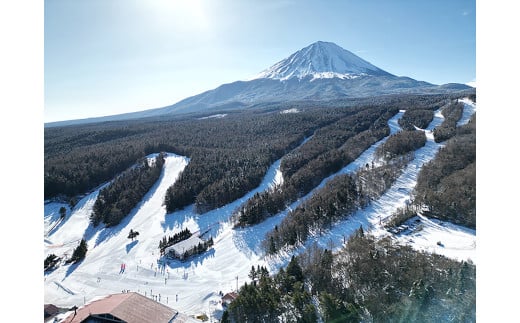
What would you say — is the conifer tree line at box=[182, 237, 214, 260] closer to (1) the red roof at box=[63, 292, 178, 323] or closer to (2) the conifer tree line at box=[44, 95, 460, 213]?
(2) the conifer tree line at box=[44, 95, 460, 213]

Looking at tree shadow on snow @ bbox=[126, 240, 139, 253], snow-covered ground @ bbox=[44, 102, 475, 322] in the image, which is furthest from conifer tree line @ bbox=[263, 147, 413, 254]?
tree shadow on snow @ bbox=[126, 240, 139, 253]

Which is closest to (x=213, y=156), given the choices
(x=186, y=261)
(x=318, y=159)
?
(x=318, y=159)

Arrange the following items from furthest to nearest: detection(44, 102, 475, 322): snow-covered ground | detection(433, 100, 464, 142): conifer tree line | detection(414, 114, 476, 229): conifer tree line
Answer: detection(433, 100, 464, 142): conifer tree line, detection(414, 114, 476, 229): conifer tree line, detection(44, 102, 475, 322): snow-covered ground

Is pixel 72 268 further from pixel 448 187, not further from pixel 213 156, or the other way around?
pixel 448 187

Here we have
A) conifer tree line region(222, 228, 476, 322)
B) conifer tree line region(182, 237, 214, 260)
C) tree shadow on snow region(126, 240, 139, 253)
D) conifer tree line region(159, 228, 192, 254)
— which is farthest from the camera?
tree shadow on snow region(126, 240, 139, 253)

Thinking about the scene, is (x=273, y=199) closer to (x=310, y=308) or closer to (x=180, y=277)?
(x=180, y=277)

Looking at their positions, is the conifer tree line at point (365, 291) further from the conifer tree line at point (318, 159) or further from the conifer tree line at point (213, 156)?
the conifer tree line at point (213, 156)
